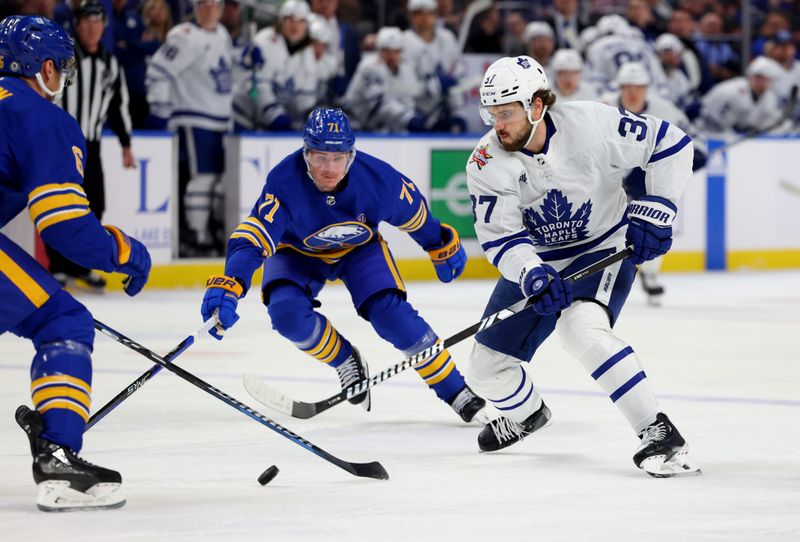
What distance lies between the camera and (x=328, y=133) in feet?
14.8

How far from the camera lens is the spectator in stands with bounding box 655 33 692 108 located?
1187 centimetres

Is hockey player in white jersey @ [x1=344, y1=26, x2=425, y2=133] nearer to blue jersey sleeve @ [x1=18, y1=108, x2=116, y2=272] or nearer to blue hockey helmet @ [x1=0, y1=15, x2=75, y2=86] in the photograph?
blue hockey helmet @ [x1=0, y1=15, x2=75, y2=86]

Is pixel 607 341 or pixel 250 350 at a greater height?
pixel 607 341

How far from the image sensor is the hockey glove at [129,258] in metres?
3.56

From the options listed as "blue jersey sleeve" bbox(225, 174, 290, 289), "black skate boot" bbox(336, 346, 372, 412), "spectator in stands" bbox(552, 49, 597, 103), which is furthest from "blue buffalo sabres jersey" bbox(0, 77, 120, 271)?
"spectator in stands" bbox(552, 49, 597, 103)

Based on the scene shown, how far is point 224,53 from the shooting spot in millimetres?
9695

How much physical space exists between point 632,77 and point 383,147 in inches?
83.8

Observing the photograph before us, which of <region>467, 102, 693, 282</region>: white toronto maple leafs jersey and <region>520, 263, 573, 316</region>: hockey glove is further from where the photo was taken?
<region>467, 102, 693, 282</region>: white toronto maple leafs jersey

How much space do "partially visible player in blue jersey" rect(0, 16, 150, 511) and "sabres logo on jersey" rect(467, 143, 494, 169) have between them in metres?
1.13

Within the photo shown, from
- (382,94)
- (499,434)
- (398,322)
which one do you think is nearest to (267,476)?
(499,434)

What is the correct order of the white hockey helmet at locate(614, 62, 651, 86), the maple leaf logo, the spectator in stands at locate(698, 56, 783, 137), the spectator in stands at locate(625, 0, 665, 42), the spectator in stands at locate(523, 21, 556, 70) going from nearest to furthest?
the maple leaf logo → the white hockey helmet at locate(614, 62, 651, 86) → the spectator in stands at locate(523, 21, 556, 70) → the spectator in stands at locate(625, 0, 665, 42) → the spectator in stands at locate(698, 56, 783, 137)

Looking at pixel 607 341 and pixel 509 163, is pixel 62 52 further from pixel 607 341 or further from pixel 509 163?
pixel 607 341

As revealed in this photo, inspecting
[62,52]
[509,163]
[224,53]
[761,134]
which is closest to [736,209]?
[761,134]

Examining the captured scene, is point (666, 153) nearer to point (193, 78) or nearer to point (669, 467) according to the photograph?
point (669, 467)
